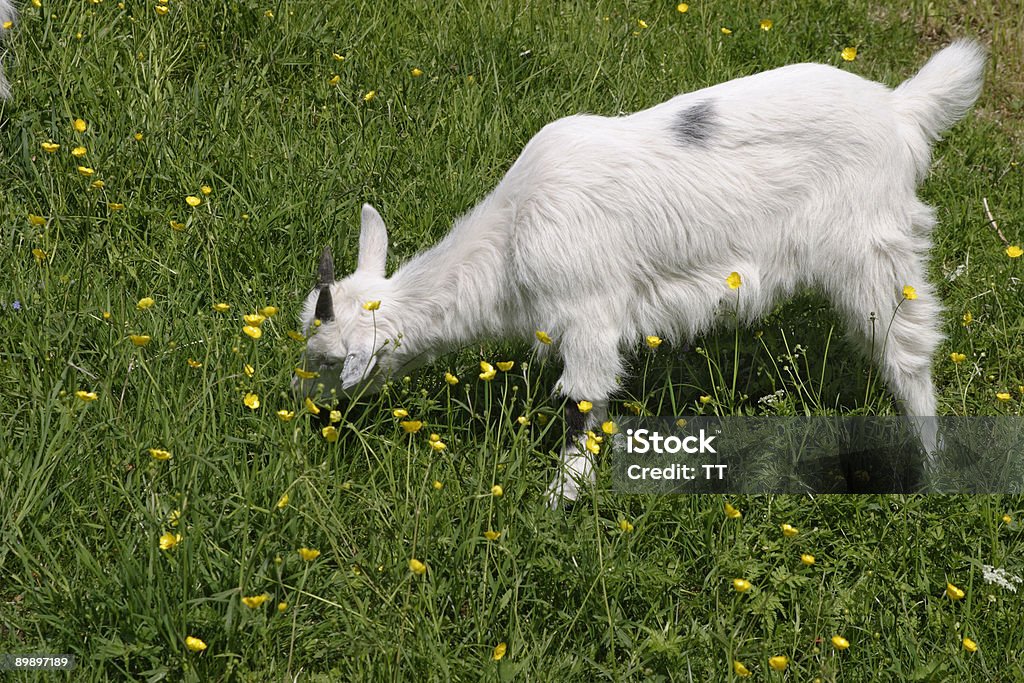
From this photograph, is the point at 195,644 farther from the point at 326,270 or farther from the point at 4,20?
the point at 4,20

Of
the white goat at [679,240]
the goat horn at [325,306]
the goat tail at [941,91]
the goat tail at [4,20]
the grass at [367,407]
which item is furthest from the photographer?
the goat tail at [4,20]

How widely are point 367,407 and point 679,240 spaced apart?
1242 mm

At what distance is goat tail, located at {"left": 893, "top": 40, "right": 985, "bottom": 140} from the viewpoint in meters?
3.73

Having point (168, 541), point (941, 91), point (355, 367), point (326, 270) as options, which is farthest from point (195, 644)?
point (941, 91)

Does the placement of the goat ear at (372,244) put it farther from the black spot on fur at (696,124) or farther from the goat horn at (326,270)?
the black spot on fur at (696,124)

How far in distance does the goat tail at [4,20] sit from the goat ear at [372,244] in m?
1.89

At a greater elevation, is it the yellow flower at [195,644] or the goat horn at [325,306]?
the goat horn at [325,306]

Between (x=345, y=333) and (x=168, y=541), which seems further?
(x=345, y=333)

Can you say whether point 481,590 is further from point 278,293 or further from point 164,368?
point 278,293

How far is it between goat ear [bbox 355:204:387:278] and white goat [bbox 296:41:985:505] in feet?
0.42

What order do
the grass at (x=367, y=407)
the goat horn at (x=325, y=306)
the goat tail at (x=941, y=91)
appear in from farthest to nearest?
the goat tail at (x=941, y=91) → the goat horn at (x=325, y=306) → the grass at (x=367, y=407)

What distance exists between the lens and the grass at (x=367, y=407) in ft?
9.01

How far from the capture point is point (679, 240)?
3.59 metres

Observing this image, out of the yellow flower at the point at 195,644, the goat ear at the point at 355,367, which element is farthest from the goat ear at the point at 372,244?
the yellow flower at the point at 195,644
